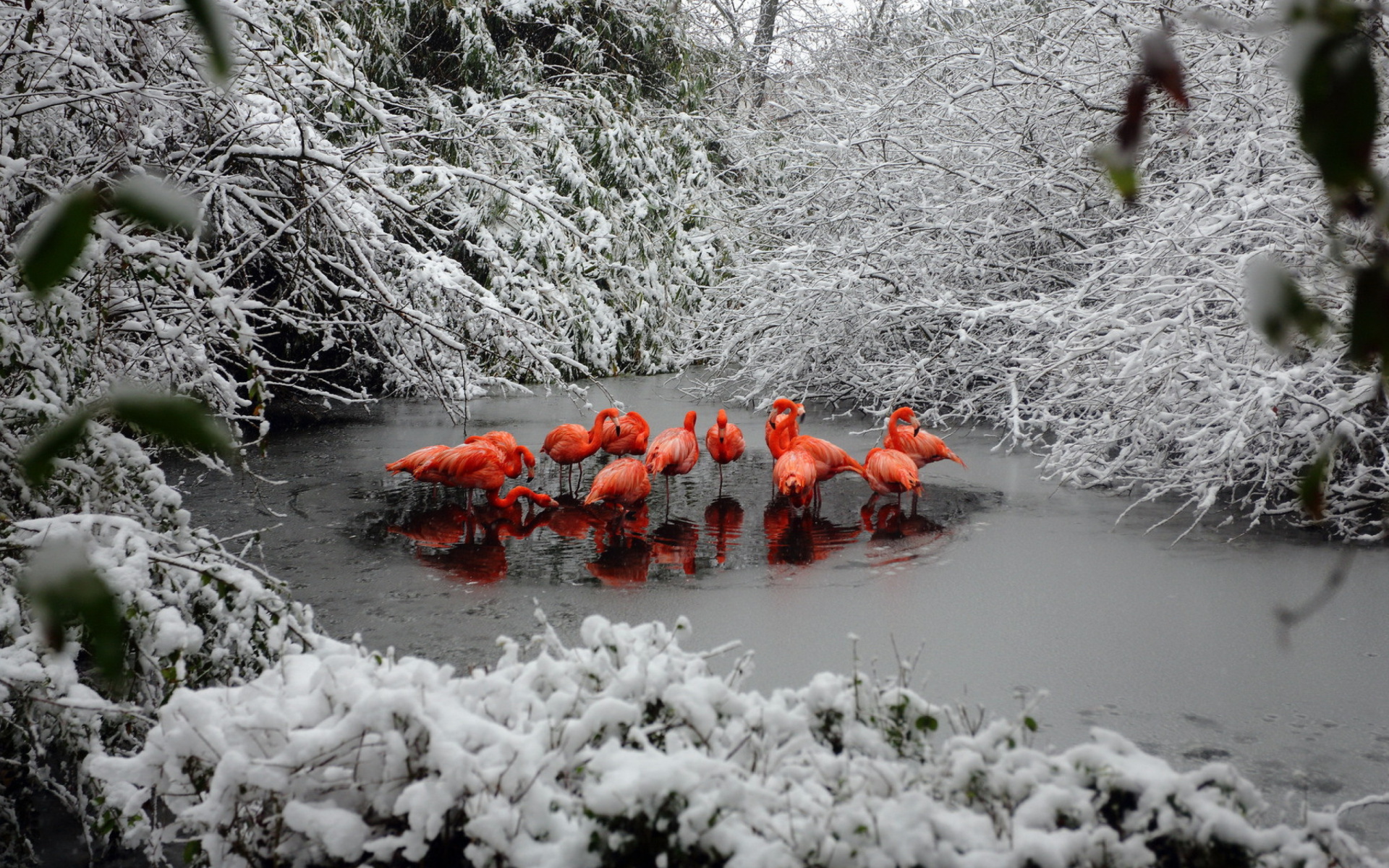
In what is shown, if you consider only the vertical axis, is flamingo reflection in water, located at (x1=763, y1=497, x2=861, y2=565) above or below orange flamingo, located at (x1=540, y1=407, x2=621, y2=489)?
below

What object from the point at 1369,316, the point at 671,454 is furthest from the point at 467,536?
the point at 1369,316

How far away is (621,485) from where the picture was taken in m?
6.64

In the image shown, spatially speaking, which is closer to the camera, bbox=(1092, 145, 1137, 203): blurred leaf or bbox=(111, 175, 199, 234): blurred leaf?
bbox=(111, 175, 199, 234): blurred leaf

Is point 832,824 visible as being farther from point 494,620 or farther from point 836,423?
point 836,423

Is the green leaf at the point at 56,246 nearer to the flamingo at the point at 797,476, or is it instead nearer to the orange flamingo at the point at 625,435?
the flamingo at the point at 797,476

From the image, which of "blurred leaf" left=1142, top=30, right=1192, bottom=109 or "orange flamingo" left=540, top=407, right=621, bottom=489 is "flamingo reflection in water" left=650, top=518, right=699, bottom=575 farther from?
"blurred leaf" left=1142, top=30, right=1192, bottom=109

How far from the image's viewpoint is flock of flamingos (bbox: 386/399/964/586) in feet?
19.2

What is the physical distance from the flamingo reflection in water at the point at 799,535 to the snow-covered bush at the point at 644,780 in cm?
348

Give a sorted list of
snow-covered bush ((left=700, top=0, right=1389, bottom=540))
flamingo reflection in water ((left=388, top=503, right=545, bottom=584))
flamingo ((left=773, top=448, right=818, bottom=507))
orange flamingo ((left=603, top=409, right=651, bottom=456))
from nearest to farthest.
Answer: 1. flamingo reflection in water ((left=388, top=503, right=545, bottom=584))
2. snow-covered bush ((left=700, top=0, right=1389, bottom=540))
3. flamingo ((left=773, top=448, right=818, bottom=507))
4. orange flamingo ((left=603, top=409, right=651, bottom=456))

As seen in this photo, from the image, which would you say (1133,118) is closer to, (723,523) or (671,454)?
(723,523)

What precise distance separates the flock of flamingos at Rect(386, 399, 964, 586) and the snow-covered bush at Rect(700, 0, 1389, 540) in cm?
128

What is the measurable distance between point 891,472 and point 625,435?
2035mm

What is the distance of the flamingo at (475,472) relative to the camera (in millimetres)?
6711

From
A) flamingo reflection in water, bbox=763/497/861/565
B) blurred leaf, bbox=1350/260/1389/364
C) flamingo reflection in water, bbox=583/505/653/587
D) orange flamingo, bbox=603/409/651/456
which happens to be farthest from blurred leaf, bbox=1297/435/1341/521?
orange flamingo, bbox=603/409/651/456
